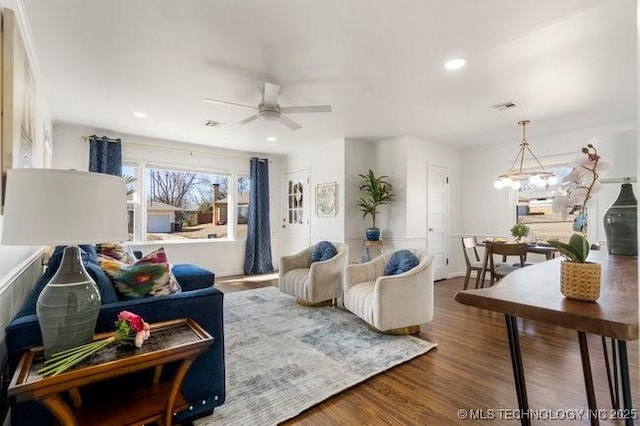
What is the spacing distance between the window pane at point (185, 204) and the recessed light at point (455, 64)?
15.2ft

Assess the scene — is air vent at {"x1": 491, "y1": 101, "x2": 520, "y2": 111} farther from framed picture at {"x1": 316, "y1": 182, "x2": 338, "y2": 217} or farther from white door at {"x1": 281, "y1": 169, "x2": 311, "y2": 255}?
white door at {"x1": 281, "y1": 169, "x2": 311, "y2": 255}

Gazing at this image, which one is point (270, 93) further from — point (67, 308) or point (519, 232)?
point (519, 232)

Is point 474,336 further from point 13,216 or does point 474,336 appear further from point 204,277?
point 13,216

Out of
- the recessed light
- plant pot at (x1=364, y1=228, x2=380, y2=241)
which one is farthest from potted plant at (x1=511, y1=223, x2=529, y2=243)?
the recessed light

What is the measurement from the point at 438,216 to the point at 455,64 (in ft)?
11.4

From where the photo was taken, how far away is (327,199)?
18.5 feet

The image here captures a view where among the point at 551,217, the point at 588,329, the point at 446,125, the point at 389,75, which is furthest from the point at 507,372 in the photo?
the point at 551,217

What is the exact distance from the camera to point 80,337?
4.32ft

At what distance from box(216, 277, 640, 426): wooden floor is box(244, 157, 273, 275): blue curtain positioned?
13.0ft

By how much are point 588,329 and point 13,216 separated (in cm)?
179

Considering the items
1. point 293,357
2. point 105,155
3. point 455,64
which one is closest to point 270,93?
point 455,64

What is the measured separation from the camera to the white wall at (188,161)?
14.9 feet

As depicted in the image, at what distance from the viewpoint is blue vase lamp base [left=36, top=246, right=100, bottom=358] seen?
1.25 meters

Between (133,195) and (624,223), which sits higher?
(133,195)
